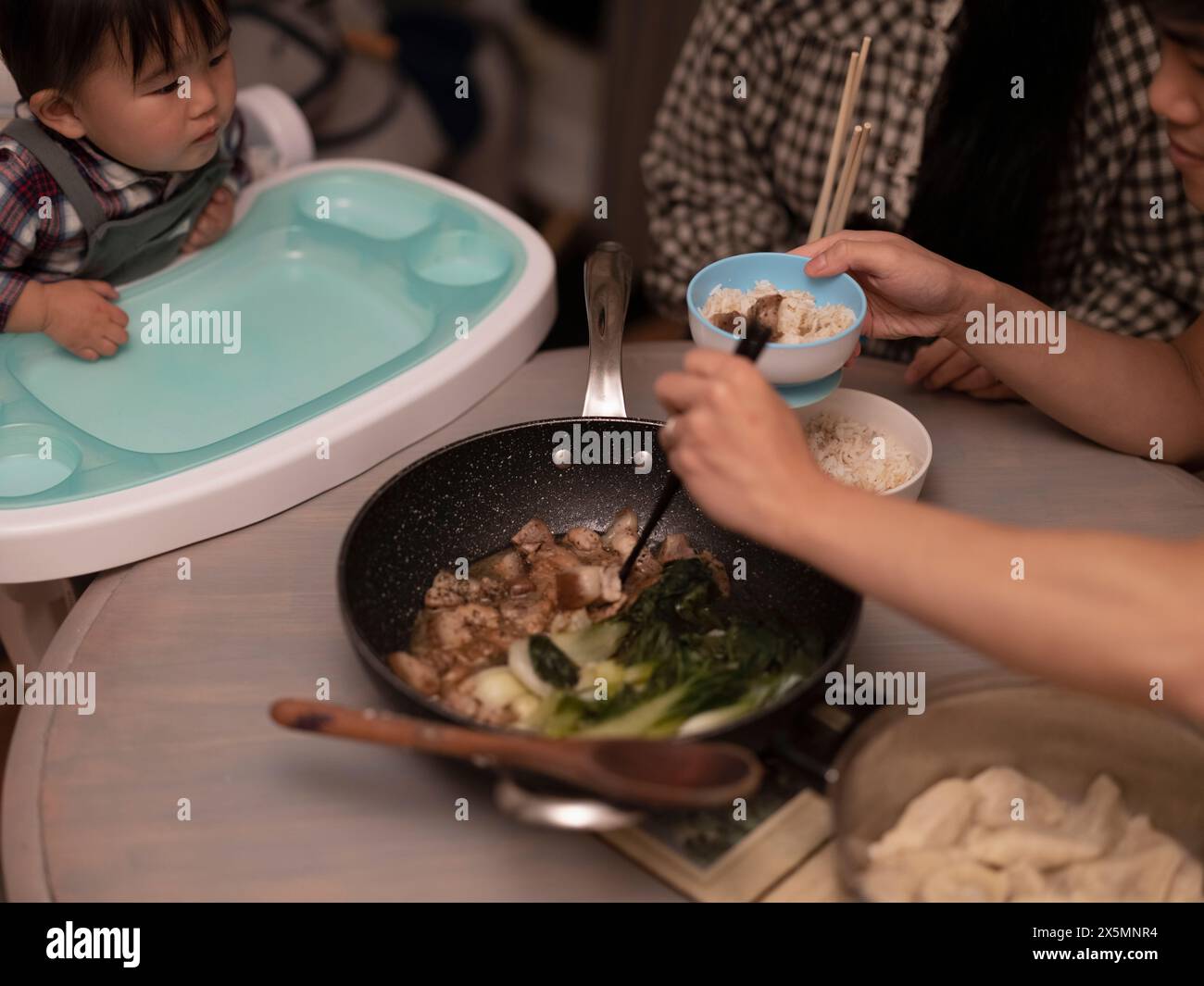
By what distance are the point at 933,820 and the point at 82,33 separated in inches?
47.1

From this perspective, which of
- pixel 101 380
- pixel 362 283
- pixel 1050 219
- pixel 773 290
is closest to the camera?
pixel 773 290

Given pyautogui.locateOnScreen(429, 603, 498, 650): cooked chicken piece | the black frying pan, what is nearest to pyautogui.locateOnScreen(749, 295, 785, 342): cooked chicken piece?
the black frying pan

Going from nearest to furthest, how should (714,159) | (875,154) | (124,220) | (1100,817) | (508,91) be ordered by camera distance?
(1100,817) → (124,220) → (875,154) → (714,159) → (508,91)

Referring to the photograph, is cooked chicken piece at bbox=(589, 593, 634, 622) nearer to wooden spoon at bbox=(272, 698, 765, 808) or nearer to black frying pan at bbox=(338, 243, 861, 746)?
black frying pan at bbox=(338, 243, 861, 746)

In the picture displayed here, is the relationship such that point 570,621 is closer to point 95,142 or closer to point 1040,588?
point 1040,588

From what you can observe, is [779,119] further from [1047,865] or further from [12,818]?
[12,818]

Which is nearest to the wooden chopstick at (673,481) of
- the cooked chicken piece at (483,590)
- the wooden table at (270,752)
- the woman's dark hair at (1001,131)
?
the cooked chicken piece at (483,590)

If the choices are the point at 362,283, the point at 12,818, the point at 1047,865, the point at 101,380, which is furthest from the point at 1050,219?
the point at 12,818

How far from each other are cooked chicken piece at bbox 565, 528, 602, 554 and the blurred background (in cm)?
91

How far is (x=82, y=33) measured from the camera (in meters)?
1.29

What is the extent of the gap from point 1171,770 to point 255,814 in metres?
0.72

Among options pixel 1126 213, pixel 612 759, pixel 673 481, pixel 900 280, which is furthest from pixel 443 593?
pixel 1126 213

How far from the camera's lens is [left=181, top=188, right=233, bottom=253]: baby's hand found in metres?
1.58

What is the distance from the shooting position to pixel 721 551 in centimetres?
118
